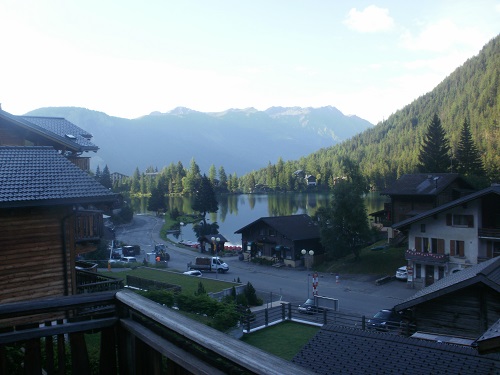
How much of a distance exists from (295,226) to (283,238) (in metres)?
2.54

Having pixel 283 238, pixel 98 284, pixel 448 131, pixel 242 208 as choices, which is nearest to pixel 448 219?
pixel 283 238

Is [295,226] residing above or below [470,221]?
below

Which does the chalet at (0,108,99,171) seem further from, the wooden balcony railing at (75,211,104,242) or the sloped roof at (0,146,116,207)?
the wooden balcony railing at (75,211,104,242)

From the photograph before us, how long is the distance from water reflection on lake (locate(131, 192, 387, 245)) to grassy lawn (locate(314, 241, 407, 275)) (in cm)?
2459

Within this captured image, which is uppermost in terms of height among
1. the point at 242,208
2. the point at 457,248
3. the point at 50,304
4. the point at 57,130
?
the point at 57,130

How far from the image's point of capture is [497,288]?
43.8 feet

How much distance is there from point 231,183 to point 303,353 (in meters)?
138

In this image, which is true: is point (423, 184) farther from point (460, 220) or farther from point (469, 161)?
point (469, 161)

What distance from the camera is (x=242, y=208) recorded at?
11325cm

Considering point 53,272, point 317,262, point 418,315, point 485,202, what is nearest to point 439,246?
point 485,202

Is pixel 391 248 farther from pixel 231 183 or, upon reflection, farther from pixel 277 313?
pixel 231 183

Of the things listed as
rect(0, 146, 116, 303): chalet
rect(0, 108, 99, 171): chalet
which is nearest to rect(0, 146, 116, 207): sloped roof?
rect(0, 146, 116, 303): chalet

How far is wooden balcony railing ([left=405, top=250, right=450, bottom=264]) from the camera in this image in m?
32.3

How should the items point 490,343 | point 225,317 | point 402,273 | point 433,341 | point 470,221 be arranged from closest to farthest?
point 490,343 < point 433,341 < point 225,317 < point 470,221 < point 402,273
